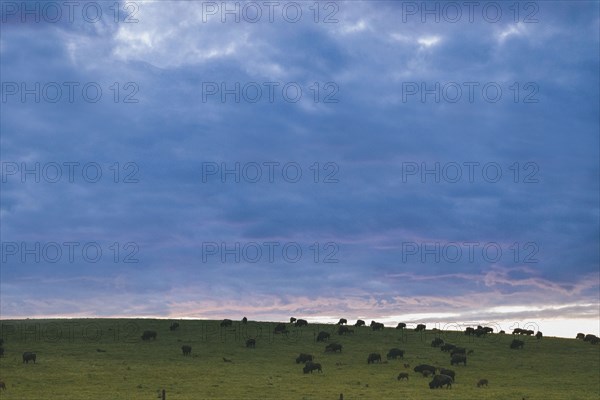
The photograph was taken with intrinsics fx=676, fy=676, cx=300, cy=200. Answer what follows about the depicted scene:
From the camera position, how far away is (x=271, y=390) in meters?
46.0

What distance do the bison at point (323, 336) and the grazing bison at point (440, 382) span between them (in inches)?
893

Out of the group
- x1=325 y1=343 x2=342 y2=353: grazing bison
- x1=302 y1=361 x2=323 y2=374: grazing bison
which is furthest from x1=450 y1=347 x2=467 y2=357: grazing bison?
x1=302 y1=361 x2=323 y2=374: grazing bison

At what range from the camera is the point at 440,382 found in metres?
49.2

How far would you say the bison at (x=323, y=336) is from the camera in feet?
233

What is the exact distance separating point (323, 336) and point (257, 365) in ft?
49.9

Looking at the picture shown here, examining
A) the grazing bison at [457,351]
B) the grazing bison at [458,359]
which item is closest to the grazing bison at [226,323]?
the grazing bison at [457,351]

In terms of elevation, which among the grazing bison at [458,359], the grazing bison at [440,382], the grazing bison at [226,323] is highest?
the grazing bison at [226,323]

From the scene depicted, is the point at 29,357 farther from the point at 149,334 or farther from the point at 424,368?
the point at 424,368

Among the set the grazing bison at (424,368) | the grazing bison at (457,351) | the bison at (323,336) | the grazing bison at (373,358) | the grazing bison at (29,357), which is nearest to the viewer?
the grazing bison at (424,368)

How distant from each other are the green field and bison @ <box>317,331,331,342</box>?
2.00 feet

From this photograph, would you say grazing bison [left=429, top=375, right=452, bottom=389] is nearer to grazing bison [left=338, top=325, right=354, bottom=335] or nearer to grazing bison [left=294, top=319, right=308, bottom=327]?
grazing bison [left=338, top=325, right=354, bottom=335]

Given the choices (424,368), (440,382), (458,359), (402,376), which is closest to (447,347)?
(458,359)

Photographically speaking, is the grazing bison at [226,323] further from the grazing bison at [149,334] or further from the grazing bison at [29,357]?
the grazing bison at [29,357]

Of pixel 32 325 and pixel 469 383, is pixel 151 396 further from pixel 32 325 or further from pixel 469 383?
pixel 32 325
